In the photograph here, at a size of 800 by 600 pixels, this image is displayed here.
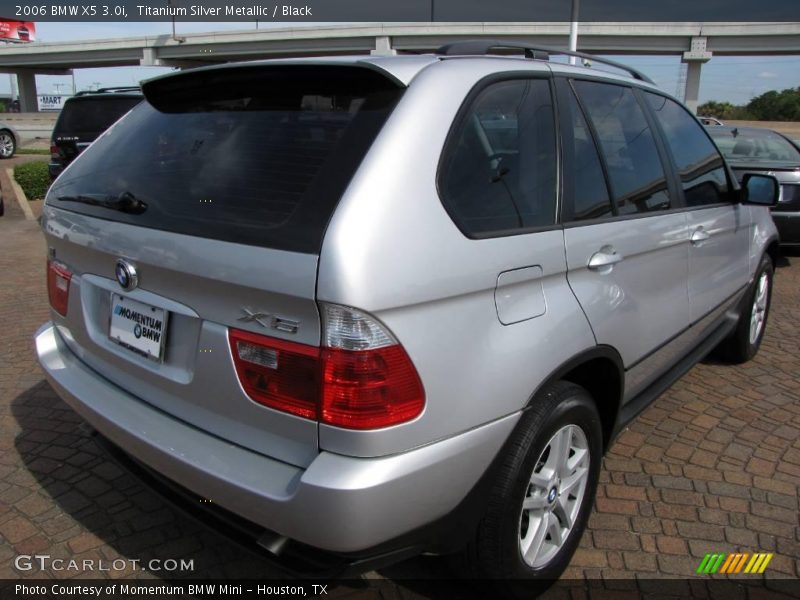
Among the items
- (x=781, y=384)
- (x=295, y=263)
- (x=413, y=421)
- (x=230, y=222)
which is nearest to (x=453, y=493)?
(x=413, y=421)

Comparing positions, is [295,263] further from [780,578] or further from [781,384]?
[781,384]

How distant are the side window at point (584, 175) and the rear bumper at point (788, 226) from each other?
19.5 ft

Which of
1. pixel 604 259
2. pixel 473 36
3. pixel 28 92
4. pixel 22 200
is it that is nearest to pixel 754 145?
pixel 604 259

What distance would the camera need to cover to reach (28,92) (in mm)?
79750

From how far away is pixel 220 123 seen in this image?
222cm

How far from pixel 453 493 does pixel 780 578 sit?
1484 millimetres

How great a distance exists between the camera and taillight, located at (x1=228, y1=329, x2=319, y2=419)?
67.1 inches

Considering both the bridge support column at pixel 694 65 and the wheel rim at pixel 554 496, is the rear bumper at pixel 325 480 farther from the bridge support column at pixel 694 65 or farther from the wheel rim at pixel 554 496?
the bridge support column at pixel 694 65

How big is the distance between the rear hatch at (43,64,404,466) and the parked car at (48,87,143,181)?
9192mm

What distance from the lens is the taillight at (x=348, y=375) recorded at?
65.2 inches

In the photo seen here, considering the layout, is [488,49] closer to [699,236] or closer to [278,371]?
[278,371]

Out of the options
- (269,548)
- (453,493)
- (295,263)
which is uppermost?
(295,263)

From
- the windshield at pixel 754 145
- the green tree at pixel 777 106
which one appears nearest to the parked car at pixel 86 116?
the windshield at pixel 754 145

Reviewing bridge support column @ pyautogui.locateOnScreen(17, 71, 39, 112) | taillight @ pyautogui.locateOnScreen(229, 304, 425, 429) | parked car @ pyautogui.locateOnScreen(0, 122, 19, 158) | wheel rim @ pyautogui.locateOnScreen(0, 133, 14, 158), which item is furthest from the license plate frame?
bridge support column @ pyautogui.locateOnScreen(17, 71, 39, 112)
